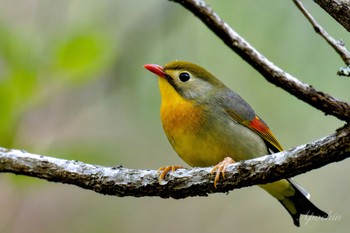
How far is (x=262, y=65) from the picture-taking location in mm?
2686

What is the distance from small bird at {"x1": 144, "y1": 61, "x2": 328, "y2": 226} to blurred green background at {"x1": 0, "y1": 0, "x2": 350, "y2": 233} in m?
0.24

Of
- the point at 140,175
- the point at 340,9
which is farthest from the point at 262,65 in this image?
the point at 140,175

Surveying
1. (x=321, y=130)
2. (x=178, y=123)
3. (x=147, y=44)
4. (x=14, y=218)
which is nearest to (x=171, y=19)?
(x=147, y=44)

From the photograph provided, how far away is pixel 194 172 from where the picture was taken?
2750mm

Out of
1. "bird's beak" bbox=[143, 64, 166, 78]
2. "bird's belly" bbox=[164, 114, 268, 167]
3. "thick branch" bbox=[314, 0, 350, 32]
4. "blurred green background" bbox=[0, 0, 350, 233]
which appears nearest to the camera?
"thick branch" bbox=[314, 0, 350, 32]

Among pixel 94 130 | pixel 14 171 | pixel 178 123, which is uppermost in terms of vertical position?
pixel 94 130

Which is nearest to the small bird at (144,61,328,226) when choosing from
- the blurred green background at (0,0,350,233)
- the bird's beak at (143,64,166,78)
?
the bird's beak at (143,64,166,78)

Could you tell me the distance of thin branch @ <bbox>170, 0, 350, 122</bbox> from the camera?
2.29 metres

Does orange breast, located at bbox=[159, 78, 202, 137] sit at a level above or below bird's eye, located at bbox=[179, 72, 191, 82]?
below

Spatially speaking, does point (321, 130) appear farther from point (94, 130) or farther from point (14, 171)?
point (14, 171)

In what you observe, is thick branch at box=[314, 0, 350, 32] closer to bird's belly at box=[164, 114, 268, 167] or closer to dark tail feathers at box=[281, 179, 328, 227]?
bird's belly at box=[164, 114, 268, 167]

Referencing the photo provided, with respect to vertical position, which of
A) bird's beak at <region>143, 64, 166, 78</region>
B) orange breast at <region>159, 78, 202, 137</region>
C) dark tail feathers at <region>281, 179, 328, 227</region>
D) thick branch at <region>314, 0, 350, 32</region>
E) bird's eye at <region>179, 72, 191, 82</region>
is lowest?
dark tail feathers at <region>281, 179, 328, 227</region>

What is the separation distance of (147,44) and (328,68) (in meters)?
1.20

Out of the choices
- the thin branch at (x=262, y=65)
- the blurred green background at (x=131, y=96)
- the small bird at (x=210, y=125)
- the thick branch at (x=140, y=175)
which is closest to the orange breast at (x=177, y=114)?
the small bird at (x=210, y=125)
